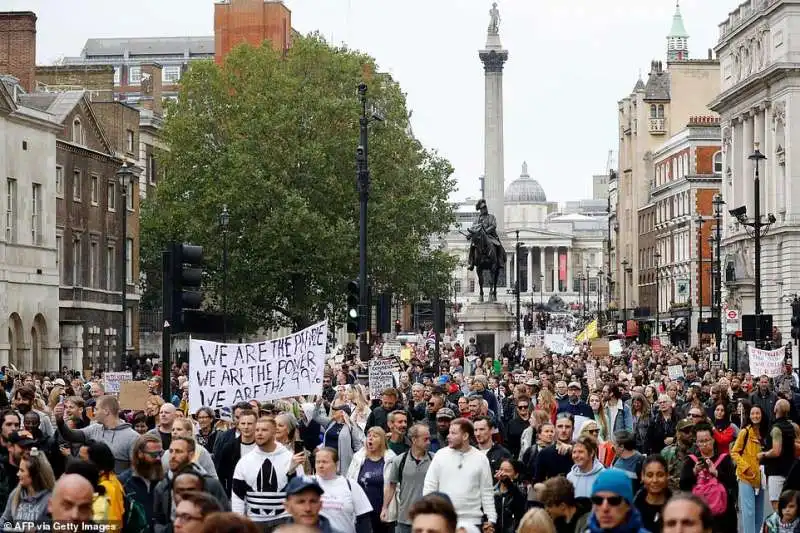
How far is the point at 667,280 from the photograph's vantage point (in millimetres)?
118438

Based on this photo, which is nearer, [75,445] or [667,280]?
[75,445]

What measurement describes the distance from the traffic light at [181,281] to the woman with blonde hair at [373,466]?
8.65 ft

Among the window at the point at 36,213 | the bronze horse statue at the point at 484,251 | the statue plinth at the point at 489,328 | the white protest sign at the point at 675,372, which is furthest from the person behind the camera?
the statue plinth at the point at 489,328

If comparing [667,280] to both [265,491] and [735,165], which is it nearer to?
[735,165]

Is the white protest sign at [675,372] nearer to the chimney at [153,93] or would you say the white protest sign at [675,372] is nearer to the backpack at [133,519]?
the backpack at [133,519]

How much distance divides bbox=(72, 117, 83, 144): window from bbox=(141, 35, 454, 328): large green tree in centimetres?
903

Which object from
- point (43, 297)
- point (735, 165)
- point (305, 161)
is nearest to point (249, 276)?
point (305, 161)

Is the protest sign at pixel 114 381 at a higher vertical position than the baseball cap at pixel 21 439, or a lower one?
higher

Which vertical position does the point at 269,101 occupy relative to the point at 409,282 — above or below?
above

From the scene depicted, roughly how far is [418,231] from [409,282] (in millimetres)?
2897

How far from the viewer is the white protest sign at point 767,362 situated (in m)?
33.0

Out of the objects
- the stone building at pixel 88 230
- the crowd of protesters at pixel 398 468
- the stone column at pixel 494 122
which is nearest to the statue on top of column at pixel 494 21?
the stone column at pixel 494 122

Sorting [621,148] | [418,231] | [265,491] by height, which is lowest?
[265,491]

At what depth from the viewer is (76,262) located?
6181 cm
